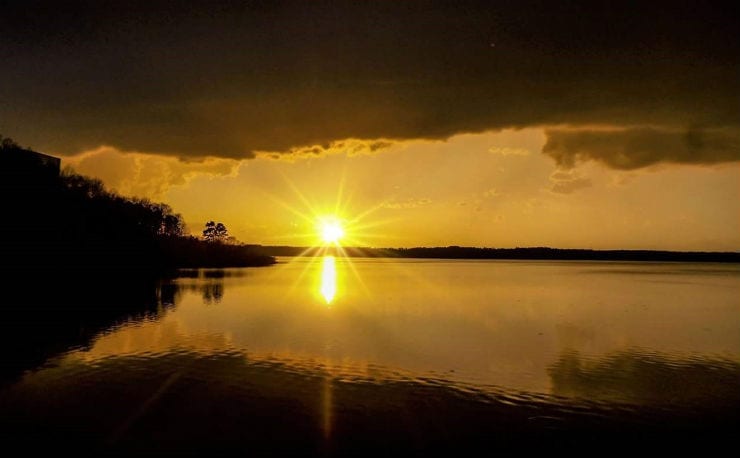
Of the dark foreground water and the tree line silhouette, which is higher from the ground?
the tree line silhouette

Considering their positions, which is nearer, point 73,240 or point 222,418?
point 222,418

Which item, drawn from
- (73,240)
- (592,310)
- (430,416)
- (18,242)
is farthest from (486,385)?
(73,240)

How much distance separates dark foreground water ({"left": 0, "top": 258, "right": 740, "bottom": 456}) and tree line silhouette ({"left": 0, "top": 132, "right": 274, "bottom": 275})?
122 feet

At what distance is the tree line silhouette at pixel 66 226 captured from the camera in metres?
78.3

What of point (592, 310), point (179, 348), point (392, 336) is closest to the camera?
point (179, 348)

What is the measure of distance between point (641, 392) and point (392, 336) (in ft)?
55.9

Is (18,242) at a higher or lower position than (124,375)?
higher

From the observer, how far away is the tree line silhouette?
7831 centimetres

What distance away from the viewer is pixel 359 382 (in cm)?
2327

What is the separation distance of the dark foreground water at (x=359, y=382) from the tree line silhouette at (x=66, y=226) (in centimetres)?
3728

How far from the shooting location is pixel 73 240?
92312mm

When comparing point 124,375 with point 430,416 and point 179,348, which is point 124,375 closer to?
point 179,348

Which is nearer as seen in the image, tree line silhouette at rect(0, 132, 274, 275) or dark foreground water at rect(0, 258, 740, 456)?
dark foreground water at rect(0, 258, 740, 456)

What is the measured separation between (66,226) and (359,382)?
86.2m
